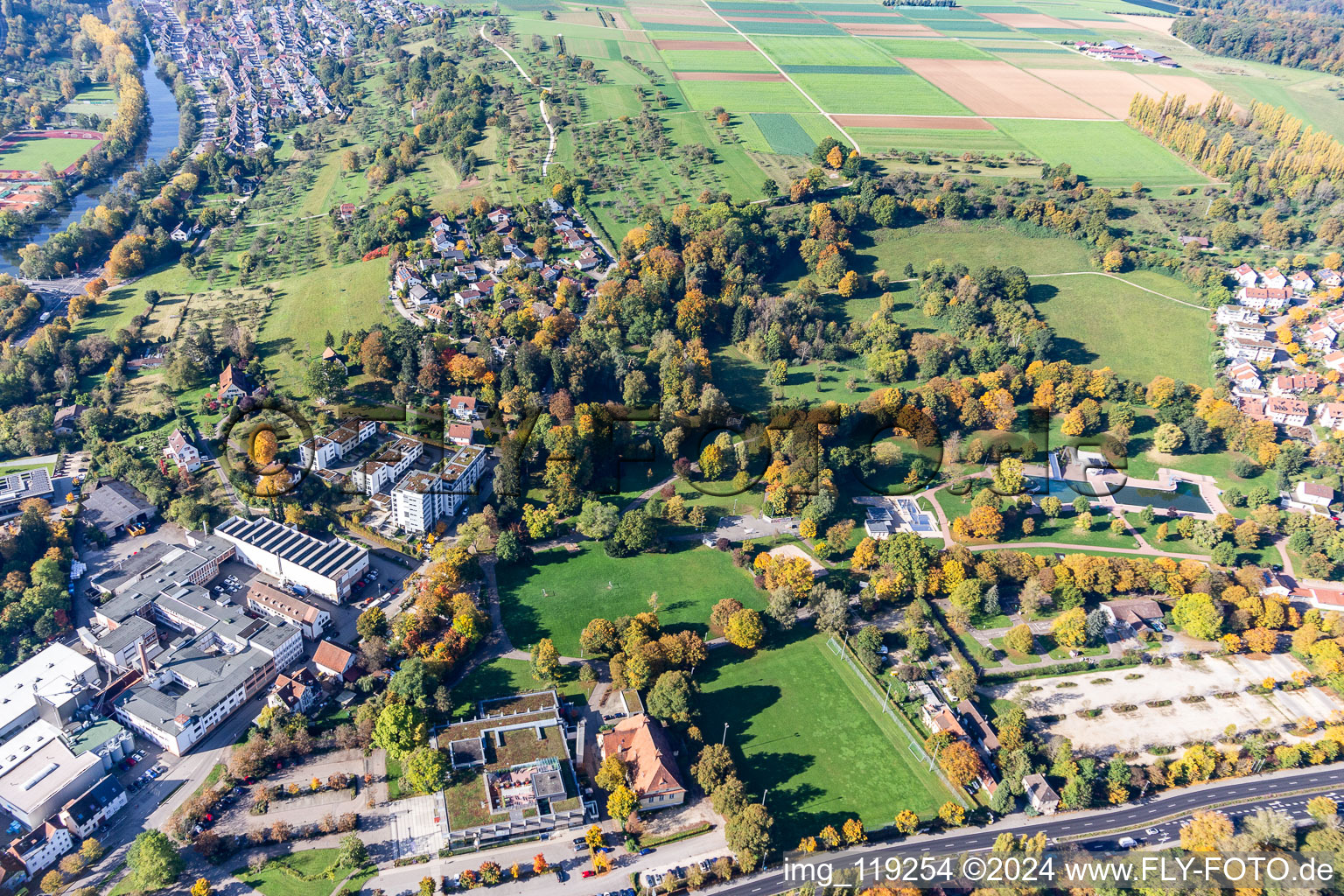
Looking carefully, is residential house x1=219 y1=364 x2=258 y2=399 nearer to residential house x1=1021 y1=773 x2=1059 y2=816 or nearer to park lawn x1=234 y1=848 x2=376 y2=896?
park lawn x1=234 y1=848 x2=376 y2=896

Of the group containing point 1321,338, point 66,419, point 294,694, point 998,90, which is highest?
point 998,90

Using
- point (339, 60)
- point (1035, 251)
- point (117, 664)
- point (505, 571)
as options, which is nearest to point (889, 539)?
point (505, 571)

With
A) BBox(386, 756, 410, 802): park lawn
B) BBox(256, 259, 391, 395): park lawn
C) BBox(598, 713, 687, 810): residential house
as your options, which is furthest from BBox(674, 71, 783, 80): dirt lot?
BBox(386, 756, 410, 802): park lawn

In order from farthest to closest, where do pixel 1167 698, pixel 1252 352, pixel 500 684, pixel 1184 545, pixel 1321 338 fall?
pixel 1321 338 < pixel 1252 352 < pixel 1184 545 < pixel 1167 698 < pixel 500 684

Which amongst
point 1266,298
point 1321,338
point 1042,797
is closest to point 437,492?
point 1042,797

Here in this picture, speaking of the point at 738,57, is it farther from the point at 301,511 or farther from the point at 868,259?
the point at 301,511

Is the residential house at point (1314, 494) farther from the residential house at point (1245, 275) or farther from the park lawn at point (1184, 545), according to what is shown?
the residential house at point (1245, 275)

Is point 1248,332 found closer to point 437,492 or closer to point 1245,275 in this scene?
point 1245,275

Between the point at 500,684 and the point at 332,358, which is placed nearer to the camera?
the point at 500,684
